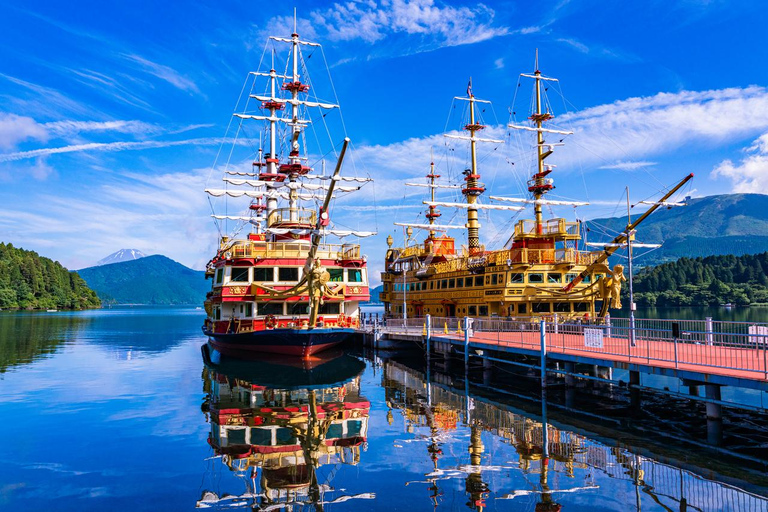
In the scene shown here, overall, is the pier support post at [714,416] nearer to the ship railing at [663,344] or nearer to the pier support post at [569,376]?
the ship railing at [663,344]

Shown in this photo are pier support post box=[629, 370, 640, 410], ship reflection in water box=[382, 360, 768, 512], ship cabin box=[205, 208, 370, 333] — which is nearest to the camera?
ship reflection in water box=[382, 360, 768, 512]

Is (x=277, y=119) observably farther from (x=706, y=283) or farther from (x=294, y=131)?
(x=706, y=283)

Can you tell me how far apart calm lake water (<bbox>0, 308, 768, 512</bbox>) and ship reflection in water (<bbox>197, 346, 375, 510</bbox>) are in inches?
2.8

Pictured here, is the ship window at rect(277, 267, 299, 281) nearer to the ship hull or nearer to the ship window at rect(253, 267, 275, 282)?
the ship window at rect(253, 267, 275, 282)

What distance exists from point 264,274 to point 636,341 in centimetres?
2292

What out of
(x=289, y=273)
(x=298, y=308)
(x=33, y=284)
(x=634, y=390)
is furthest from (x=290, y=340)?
(x=33, y=284)

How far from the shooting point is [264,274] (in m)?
36.0

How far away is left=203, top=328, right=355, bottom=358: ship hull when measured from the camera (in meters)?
32.1

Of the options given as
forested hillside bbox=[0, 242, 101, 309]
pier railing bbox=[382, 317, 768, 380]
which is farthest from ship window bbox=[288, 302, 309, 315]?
forested hillside bbox=[0, 242, 101, 309]

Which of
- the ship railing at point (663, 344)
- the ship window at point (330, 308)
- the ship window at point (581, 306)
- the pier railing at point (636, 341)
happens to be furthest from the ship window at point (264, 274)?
the ship window at point (581, 306)

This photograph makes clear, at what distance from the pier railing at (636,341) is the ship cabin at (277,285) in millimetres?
4548

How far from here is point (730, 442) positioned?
15555 mm

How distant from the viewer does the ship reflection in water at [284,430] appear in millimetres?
12164

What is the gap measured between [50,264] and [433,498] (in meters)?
167
